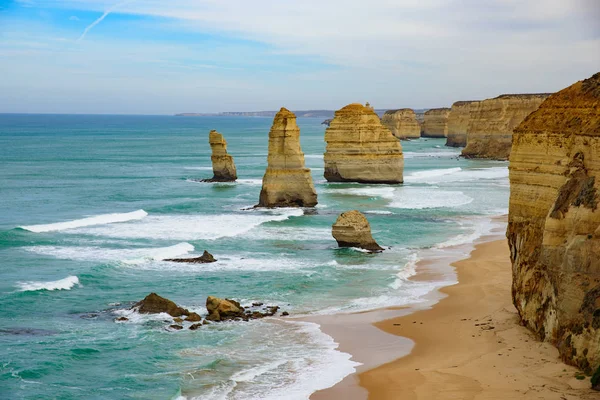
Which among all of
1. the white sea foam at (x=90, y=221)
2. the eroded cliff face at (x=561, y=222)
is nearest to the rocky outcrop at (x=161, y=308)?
the eroded cliff face at (x=561, y=222)

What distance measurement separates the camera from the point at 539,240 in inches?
747

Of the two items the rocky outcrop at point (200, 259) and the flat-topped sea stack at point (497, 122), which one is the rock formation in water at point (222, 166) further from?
the flat-topped sea stack at point (497, 122)

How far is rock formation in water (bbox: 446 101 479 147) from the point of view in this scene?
4685 inches

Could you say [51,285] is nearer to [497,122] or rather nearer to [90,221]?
[90,221]

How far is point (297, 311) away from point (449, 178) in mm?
48609

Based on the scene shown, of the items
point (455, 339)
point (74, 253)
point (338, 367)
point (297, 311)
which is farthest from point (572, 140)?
point (74, 253)

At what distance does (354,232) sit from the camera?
110ft

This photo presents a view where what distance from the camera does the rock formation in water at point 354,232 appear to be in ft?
110

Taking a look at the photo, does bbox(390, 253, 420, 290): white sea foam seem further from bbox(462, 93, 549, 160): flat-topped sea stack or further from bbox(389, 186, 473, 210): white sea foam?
bbox(462, 93, 549, 160): flat-topped sea stack

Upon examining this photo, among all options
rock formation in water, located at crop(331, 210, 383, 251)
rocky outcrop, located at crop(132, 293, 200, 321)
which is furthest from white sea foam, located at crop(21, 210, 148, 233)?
rocky outcrop, located at crop(132, 293, 200, 321)

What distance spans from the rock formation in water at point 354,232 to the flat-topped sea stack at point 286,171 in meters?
13.0

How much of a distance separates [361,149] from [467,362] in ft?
146

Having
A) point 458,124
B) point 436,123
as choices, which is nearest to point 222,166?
point 458,124

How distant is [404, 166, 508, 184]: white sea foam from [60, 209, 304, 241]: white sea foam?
25425 millimetres
